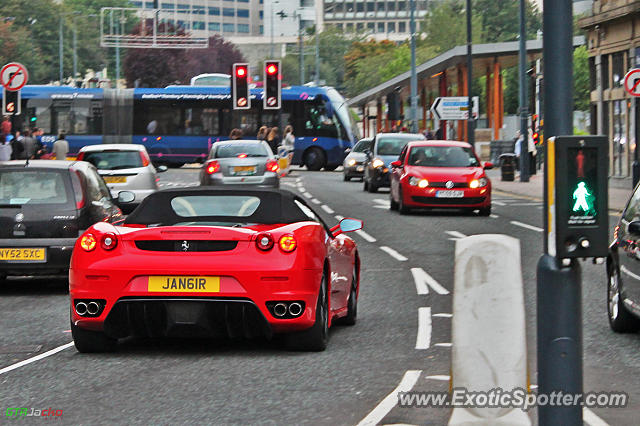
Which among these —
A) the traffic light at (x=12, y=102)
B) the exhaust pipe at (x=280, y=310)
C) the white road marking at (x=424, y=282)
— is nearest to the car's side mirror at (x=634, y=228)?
the exhaust pipe at (x=280, y=310)

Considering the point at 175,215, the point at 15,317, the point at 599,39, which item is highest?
the point at 599,39

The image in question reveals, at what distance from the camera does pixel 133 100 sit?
61.1 m

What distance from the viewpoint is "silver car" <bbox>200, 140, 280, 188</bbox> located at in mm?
32406

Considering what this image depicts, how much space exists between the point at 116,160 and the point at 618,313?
60.1 feet

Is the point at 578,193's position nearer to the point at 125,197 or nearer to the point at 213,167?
the point at 125,197

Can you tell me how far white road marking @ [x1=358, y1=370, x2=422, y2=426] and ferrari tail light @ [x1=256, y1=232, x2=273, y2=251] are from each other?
4.44 ft

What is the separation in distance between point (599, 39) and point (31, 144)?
1948 cm

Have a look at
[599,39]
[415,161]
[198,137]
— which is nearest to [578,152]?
[415,161]

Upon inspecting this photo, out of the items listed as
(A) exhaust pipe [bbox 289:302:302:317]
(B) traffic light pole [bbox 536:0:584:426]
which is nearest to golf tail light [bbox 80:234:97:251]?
(A) exhaust pipe [bbox 289:302:302:317]

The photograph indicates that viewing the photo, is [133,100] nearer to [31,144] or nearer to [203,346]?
[31,144]

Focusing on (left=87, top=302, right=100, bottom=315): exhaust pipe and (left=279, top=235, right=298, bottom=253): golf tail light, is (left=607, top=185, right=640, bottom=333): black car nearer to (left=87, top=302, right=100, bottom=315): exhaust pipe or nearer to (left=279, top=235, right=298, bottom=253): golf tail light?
(left=279, top=235, right=298, bottom=253): golf tail light

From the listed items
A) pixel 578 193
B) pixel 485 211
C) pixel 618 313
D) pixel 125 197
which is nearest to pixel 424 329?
pixel 618 313

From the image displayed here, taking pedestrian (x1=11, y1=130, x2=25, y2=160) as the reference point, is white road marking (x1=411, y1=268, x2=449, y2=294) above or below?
below

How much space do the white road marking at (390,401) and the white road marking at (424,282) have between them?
546cm
